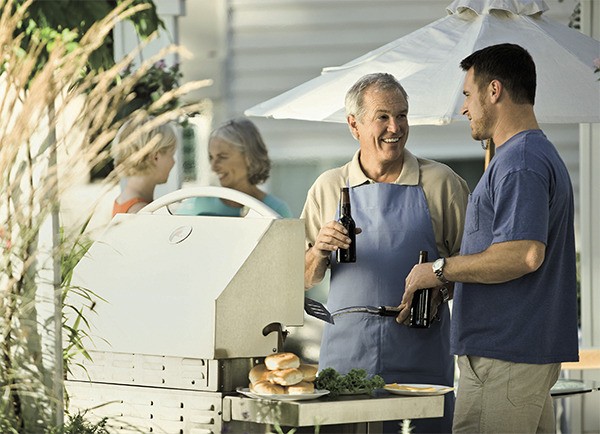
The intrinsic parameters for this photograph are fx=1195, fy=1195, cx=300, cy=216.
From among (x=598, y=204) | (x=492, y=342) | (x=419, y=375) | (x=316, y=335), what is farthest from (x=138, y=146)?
(x=598, y=204)

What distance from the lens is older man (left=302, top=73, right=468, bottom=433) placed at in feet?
12.2

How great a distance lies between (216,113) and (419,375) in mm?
3814

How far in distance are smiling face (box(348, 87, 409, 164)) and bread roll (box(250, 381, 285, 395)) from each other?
1.13 meters

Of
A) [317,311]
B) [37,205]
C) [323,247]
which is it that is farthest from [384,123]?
[37,205]

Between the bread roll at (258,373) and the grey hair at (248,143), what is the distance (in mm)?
2189

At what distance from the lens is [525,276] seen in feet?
10.3

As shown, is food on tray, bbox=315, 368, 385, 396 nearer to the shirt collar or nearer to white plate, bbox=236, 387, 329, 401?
white plate, bbox=236, 387, 329, 401

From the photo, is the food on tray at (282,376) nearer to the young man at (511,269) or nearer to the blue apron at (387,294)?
the young man at (511,269)

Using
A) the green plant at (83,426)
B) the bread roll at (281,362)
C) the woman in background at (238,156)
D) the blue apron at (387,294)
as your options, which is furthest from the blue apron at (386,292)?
the woman in background at (238,156)

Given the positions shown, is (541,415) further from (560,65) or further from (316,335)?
(316,335)

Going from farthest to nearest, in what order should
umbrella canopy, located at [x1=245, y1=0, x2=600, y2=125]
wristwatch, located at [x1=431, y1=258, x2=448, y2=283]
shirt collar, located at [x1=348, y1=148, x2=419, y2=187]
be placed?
umbrella canopy, located at [x1=245, y1=0, x2=600, y2=125] < shirt collar, located at [x1=348, y1=148, x2=419, y2=187] < wristwatch, located at [x1=431, y1=258, x2=448, y2=283]

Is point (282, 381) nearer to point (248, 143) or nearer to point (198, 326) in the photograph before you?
point (198, 326)

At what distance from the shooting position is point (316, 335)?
524 cm

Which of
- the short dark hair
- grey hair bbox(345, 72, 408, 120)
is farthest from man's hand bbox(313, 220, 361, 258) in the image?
the short dark hair
